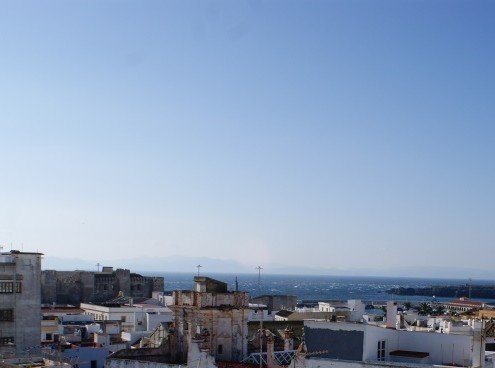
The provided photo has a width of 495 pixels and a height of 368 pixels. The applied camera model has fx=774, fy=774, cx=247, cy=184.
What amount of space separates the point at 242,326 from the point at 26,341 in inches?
774

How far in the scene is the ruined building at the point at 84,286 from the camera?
117688 mm

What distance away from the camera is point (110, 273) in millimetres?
122062

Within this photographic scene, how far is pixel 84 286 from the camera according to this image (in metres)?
119

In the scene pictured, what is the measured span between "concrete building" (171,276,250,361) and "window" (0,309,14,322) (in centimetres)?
1671

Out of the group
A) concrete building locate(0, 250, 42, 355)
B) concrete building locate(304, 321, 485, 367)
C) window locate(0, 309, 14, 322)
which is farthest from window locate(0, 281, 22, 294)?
concrete building locate(304, 321, 485, 367)

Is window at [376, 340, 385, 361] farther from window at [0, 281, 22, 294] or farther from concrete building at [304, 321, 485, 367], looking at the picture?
window at [0, 281, 22, 294]

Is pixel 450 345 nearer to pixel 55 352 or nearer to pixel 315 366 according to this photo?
pixel 315 366

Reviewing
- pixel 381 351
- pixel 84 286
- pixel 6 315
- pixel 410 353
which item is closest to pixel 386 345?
pixel 381 351

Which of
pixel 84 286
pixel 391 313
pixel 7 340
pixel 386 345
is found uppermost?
pixel 391 313

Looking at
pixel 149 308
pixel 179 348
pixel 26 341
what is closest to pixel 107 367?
pixel 179 348

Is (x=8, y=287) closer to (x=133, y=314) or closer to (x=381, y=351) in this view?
(x=381, y=351)

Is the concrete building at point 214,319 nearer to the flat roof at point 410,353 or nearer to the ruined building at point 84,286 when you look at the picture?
the flat roof at point 410,353

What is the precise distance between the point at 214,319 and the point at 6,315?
64.1ft

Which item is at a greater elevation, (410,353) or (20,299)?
(20,299)
